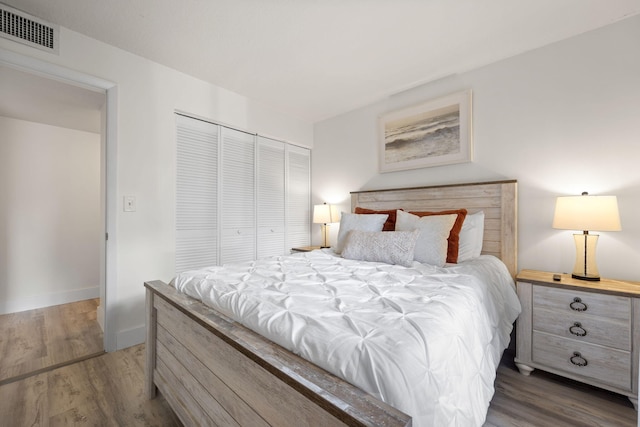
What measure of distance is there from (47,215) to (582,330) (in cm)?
516

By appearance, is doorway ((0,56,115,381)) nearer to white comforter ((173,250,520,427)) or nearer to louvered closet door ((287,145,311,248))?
white comforter ((173,250,520,427))

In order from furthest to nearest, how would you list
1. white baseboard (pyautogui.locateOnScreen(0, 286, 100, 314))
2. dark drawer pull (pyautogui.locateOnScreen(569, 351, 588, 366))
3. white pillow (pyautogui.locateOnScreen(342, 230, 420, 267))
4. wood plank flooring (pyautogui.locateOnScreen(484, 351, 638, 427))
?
white baseboard (pyautogui.locateOnScreen(0, 286, 100, 314)) → white pillow (pyautogui.locateOnScreen(342, 230, 420, 267)) → dark drawer pull (pyautogui.locateOnScreen(569, 351, 588, 366)) → wood plank flooring (pyautogui.locateOnScreen(484, 351, 638, 427))

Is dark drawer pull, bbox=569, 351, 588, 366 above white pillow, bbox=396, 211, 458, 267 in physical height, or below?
below

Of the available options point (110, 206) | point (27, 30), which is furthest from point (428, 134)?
point (27, 30)

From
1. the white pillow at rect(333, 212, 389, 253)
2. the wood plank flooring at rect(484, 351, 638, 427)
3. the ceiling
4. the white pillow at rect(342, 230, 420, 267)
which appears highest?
the ceiling

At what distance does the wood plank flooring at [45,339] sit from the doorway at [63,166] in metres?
0.02

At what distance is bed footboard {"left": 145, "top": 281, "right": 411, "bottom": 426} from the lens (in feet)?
1.99

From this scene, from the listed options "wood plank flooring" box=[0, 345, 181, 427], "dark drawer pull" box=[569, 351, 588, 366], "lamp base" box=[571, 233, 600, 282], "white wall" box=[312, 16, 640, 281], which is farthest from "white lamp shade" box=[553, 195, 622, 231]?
"wood plank flooring" box=[0, 345, 181, 427]

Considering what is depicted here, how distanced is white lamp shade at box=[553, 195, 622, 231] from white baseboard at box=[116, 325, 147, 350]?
3.29 metres

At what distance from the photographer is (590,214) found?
1.70 metres

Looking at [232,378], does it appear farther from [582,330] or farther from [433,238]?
[582,330]

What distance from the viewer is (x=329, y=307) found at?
106 cm

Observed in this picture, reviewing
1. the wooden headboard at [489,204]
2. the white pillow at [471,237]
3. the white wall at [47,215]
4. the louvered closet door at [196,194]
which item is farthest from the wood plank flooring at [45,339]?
the wooden headboard at [489,204]

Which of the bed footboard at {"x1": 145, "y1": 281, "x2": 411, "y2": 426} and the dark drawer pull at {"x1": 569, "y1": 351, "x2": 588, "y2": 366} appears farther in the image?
the dark drawer pull at {"x1": 569, "y1": 351, "x2": 588, "y2": 366}
